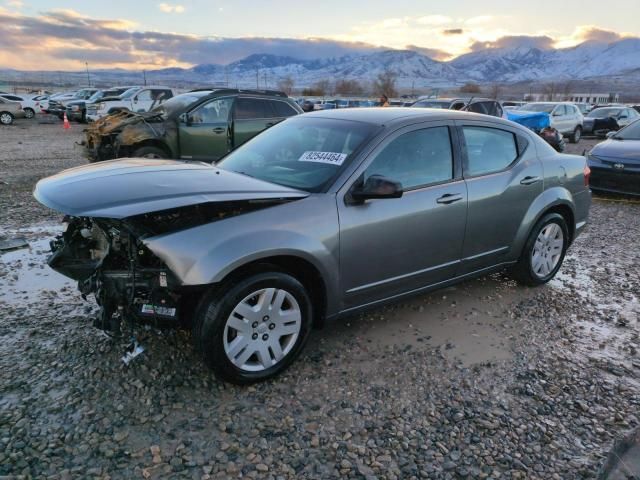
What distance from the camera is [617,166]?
28.1 feet

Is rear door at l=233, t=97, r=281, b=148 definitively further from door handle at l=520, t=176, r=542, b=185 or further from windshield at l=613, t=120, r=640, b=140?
windshield at l=613, t=120, r=640, b=140

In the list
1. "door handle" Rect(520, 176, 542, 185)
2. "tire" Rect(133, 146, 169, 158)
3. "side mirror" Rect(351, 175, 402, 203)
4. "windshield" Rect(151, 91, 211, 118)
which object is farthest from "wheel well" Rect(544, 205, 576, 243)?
"windshield" Rect(151, 91, 211, 118)

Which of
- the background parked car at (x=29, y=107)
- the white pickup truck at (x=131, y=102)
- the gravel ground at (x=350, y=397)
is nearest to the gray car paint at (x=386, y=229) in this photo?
the gravel ground at (x=350, y=397)

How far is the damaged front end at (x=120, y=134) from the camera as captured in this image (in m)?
8.86

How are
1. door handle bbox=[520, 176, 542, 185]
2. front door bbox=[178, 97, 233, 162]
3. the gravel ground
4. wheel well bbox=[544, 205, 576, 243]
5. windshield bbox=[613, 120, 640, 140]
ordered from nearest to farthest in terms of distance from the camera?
the gravel ground < door handle bbox=[520, 176, 542, 185] < wheel well bbox=[544, 205, 576, 243] < front door bbox=[178, 97, 233, 162] < windshield bbox=[613, 120, 640, 140]

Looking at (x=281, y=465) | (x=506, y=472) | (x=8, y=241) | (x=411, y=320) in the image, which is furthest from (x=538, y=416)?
(x=8, y=241)

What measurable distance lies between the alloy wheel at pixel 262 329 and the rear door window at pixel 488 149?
194 cm

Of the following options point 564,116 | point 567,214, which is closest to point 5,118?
point 564,116

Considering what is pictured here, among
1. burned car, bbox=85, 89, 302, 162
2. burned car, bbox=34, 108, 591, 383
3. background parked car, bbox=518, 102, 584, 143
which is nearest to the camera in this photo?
burned car, bbox=34, 108, 591, 383

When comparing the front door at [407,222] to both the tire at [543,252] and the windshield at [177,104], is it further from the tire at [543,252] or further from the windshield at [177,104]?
the windshield at [177,104]

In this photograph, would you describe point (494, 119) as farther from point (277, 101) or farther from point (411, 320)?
point (277, 101)

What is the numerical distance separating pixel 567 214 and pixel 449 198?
1.84 meters

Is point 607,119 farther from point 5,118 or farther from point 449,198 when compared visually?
point 5,118

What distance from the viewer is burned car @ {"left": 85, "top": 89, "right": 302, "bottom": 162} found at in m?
8.97
